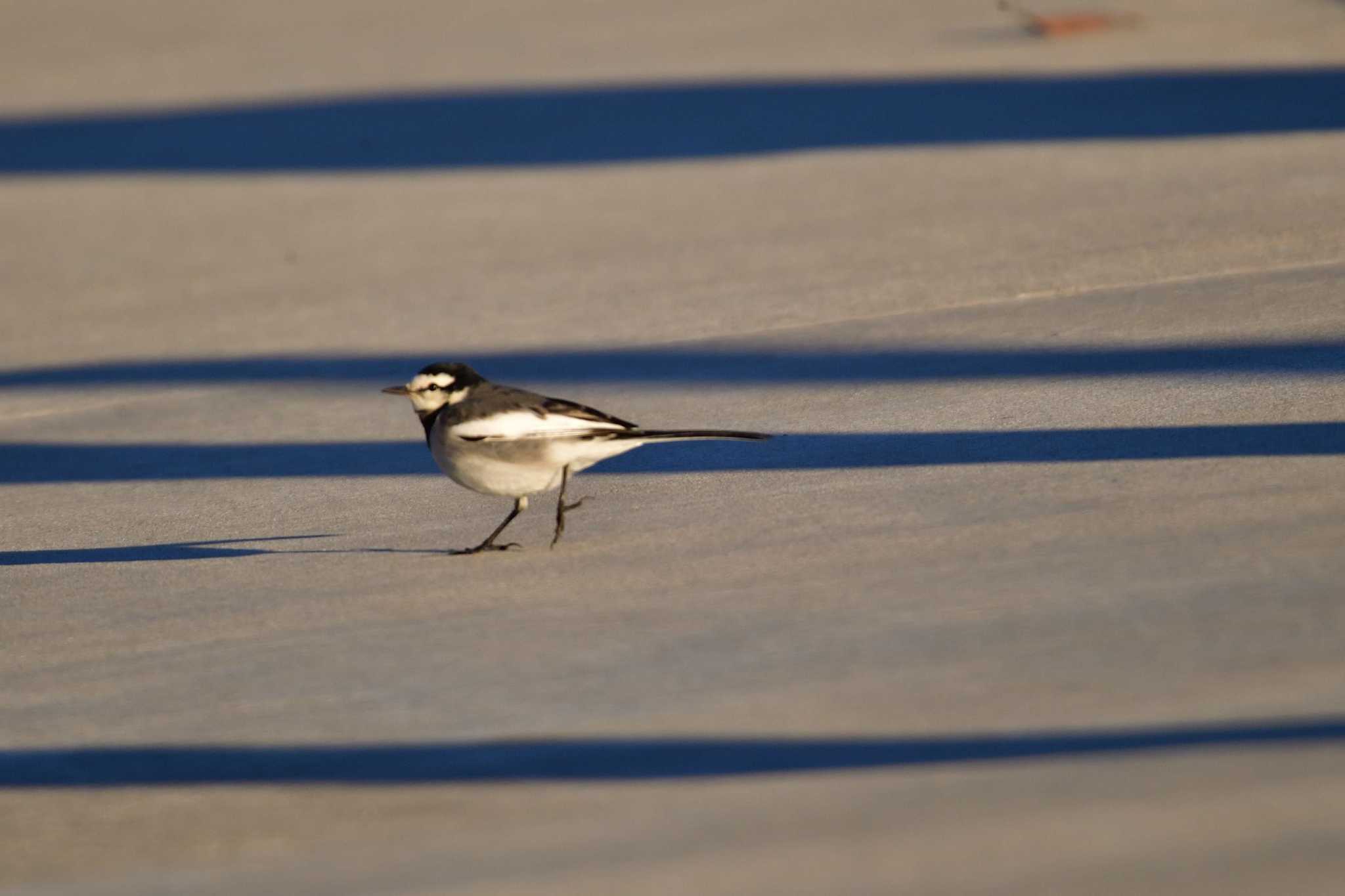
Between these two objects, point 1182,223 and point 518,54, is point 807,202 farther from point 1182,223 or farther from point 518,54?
point 518,54

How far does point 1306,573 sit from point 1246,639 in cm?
60

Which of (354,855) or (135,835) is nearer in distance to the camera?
(354,855)

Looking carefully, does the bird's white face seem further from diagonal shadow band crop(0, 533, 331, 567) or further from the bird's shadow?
diagonal shadow band crop(0, 533, 331, 567)

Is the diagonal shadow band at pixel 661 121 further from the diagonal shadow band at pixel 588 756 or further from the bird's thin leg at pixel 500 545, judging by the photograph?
the diagonal shadow band at pixel 588 756

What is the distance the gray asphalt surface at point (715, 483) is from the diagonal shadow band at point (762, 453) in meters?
0.04

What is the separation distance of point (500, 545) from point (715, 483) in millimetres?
1028

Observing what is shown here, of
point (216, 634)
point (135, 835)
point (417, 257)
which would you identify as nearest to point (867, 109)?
point (417, 257)

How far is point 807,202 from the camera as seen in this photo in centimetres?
1396

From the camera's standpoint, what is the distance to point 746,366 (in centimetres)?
1053

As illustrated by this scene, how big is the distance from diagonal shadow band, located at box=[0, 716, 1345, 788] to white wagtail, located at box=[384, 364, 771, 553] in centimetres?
169

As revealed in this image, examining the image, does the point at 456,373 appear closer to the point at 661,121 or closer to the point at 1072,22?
the point at 661,121

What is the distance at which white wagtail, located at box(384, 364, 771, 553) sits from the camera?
7.43 metres

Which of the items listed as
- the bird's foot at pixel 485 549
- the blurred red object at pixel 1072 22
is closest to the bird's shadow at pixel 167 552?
the bird's foot at pixel 485 549

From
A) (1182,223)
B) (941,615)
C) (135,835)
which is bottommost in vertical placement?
(135,835)
